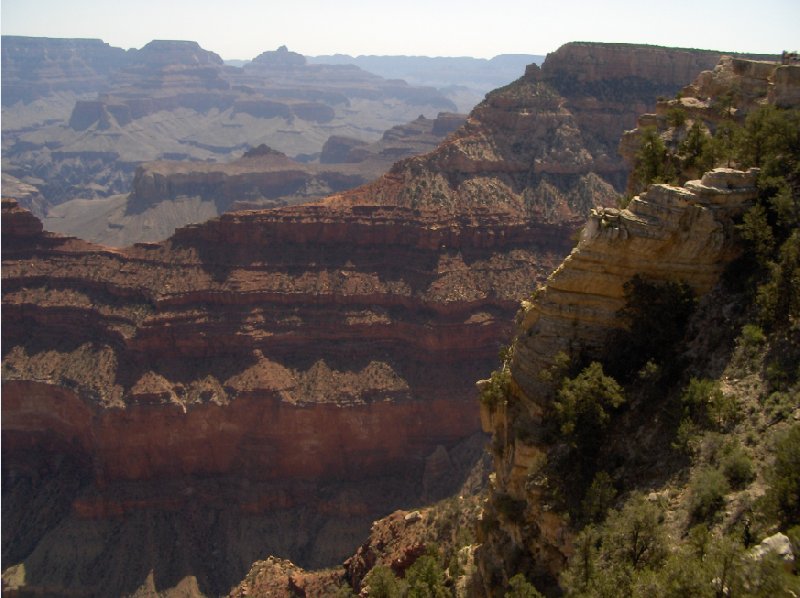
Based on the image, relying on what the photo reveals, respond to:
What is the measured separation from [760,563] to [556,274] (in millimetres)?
12292

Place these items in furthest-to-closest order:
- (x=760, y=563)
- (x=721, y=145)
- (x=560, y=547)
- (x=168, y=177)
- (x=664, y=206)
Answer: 1. (x=168, y=177)
2. (x=721, y=145)
3. (x=664, y=206)
4. (x=560, y=547)
5. (x=760, y=563)

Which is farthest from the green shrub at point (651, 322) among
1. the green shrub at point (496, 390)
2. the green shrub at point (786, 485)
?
the green shrub at point (786, 485)

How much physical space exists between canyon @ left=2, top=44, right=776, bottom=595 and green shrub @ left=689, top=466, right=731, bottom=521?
1696 inches

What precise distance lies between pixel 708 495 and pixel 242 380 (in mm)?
49906

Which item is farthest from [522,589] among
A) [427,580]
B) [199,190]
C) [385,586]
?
[199,190]

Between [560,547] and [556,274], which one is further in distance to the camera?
[556,274]

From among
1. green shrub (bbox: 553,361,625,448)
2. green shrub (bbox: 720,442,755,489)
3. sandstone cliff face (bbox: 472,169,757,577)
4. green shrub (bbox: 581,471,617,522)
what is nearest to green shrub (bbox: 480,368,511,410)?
sandstone cliff face (bbox: 472,169,757,577)

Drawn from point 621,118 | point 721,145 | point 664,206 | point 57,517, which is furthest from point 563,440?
point 621,118

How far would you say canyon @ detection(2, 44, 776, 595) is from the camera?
193 feet

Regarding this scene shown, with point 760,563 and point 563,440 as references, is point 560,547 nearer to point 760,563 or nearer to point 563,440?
point 563,440

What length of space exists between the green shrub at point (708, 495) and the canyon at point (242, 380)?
4309cm

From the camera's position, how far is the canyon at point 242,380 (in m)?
59.0

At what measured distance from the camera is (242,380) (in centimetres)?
6272

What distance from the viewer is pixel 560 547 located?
21641 mm
